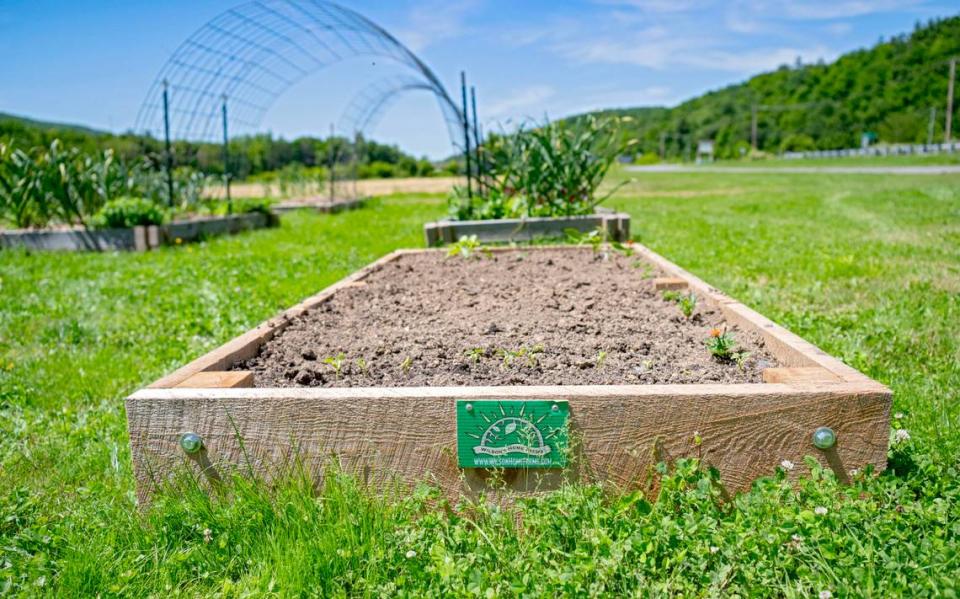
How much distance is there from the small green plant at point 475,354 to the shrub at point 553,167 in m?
3.98

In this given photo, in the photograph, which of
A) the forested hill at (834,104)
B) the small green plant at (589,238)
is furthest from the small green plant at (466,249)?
the forested hill at (834,104)

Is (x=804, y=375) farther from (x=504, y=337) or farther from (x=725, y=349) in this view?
(x=504, y=337)

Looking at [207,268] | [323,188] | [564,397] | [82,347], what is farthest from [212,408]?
[323,188]

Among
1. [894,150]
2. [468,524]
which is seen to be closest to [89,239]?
[468,524]

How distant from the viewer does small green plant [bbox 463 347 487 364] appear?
235 cm

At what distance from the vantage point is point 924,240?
21.1 feet

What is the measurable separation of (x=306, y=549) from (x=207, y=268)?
498 cm

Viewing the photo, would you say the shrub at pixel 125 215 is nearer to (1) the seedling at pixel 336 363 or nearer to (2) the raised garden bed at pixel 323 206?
(2) the raised garden bed at pixel 323 206

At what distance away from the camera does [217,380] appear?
198 centimetres

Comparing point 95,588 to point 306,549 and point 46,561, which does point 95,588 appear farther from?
point 306,549

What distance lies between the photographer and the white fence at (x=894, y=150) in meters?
44.5

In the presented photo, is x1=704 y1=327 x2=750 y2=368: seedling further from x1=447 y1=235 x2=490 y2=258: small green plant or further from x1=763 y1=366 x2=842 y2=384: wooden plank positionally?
x1=447 y1=235 x2=490 y2=258: small green plant

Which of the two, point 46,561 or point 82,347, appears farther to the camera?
point 82,347

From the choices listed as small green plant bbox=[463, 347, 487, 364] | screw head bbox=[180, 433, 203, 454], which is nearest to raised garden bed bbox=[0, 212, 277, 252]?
small green plant bbox=[463, 347, 487, 364]
